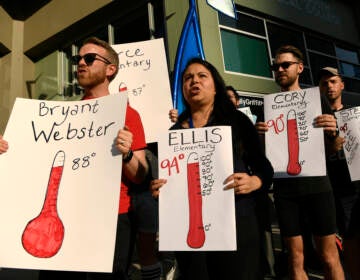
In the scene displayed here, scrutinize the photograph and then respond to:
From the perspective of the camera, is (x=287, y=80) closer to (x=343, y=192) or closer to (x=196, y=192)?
(x=343, y=192)

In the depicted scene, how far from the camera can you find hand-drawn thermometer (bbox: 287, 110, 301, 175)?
6.75 feet

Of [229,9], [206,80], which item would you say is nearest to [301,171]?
[206,80]

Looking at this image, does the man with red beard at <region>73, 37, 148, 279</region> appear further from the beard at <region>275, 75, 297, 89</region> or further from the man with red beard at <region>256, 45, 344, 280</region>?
the beard at <region>275, 75, 297, 89</region>

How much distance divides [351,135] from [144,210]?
1.47m

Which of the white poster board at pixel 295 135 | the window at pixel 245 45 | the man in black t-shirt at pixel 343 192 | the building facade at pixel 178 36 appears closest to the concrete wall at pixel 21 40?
the building facade at pixel 178 36

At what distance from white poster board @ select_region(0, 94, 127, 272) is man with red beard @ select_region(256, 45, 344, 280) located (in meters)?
1.13

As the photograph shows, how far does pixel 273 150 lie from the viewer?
215cm

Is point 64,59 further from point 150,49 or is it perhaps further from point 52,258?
point 52,258

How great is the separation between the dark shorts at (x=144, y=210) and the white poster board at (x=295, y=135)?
0.79m

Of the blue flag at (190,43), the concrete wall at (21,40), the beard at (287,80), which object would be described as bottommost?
the beard at (287,80)

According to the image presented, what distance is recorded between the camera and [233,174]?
140 cm

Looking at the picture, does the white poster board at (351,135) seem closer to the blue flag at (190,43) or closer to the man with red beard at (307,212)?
the man with red beard at (307,212)

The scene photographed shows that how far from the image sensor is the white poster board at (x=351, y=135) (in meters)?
2.23

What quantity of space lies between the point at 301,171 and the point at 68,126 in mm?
1328
